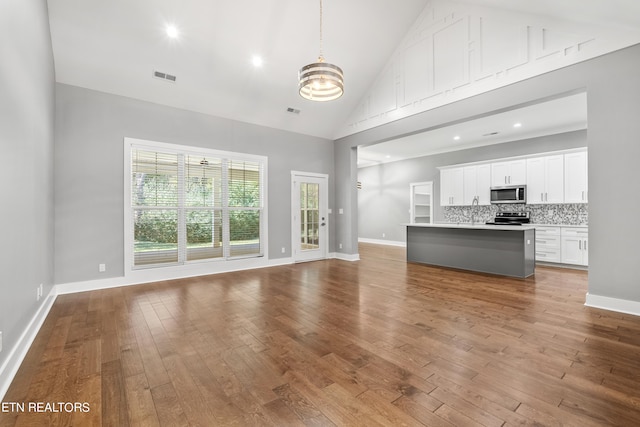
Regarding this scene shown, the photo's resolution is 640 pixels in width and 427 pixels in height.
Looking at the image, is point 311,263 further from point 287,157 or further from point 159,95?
point 159,95

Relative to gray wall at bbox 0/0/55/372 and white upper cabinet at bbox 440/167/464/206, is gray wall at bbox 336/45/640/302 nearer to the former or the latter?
white upper cabinet at bbox 440/167/464/206

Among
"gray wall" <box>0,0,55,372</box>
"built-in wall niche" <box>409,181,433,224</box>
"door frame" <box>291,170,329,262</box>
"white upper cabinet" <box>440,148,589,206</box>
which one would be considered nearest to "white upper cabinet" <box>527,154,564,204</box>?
"white upper cabinet" <box>440,148,589,206</box>

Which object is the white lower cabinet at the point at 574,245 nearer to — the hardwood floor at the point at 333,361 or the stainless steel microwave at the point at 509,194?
the stainless steel microwave at the point at 509,194

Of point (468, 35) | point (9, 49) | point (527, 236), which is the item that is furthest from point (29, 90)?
point (527, 236)

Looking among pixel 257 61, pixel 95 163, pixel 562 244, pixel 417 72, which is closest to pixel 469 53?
pixel 417 72

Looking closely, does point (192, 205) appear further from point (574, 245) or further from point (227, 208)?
point (574, 245)

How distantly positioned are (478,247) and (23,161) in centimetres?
659

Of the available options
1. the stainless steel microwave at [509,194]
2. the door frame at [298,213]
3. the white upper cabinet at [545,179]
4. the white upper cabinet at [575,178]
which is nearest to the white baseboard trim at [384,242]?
the stainless steel microwave at [509,194]

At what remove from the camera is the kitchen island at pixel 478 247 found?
511 cm

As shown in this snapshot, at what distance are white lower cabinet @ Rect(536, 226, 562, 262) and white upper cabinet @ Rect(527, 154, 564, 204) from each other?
73 cm

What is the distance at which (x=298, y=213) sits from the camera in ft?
22.7

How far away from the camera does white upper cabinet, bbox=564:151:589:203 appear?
6.15m

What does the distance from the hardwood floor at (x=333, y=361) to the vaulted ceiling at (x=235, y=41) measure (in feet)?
11.2

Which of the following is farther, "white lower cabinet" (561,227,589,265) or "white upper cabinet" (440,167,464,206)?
"white upper cabinet" (440,167,464,206)
